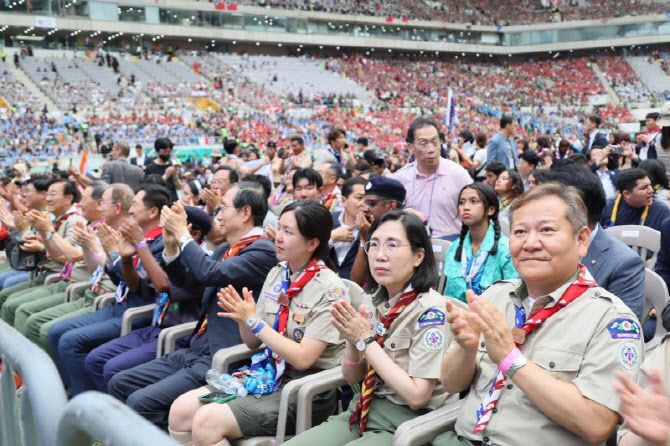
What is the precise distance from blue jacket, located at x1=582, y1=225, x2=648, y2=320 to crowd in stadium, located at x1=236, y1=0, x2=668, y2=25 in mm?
46464

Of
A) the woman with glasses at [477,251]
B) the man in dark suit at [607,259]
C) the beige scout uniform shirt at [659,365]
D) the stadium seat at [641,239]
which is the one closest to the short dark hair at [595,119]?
the stadium seat at [641,239]

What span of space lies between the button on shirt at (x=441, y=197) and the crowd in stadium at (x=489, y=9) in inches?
1754

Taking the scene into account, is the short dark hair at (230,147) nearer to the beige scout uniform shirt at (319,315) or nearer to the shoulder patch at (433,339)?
the beige scout uniform shirt at (319,315)

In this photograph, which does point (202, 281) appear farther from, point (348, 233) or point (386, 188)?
point (386, 188)

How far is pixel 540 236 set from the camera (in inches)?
78.7

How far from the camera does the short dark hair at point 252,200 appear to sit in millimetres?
3665

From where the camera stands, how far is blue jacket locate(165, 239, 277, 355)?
3.33 m

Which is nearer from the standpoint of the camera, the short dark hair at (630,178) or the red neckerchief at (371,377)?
the red neckerchief at (371,377)

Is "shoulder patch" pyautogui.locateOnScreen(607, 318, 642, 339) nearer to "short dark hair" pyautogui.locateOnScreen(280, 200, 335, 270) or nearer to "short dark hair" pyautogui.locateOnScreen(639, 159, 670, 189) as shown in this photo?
"short dark hair" pyautogui.locateOnScreen(280, 200, 335, 270)

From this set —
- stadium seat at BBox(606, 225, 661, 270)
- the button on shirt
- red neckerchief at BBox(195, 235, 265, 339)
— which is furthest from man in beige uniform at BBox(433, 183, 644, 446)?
the button on shirt

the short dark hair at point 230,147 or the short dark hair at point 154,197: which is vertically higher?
the short dark hair at point 154,197

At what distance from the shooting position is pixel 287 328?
9.89ft

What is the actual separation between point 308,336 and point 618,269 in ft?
4.80

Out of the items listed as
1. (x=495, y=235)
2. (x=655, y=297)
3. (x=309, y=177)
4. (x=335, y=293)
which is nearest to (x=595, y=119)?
(x=309, y=177)
